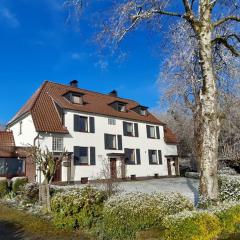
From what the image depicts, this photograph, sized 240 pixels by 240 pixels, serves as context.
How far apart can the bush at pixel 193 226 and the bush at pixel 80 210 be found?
4.69 m

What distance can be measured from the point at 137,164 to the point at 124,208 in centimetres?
2612

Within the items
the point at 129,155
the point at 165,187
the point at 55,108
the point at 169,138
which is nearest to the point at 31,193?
the point at 165,187

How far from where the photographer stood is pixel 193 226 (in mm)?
6039

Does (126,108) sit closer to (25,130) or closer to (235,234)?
(25,130)

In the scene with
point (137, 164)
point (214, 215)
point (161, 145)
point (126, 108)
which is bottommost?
point (214, 215)

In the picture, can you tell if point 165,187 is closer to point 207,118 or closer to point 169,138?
point 207,118

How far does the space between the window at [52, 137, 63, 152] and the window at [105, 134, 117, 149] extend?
570 centimetres

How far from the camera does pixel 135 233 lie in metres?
8.28

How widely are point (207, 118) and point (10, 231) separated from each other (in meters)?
8.09

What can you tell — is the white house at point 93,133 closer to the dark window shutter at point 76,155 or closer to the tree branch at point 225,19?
the dark window shutter at point 76,155

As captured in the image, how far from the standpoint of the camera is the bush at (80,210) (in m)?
10.7

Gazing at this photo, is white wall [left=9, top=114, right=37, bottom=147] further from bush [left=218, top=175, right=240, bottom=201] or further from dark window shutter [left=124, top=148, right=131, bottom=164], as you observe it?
bush [left=218, top=175, right=240, bottom=201]

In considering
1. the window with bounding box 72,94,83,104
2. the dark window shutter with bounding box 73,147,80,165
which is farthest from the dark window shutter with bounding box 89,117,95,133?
the dark window shutter with bounding box 73,147,80,165

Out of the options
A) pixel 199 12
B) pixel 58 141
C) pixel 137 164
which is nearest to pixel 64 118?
pixel 58 141
